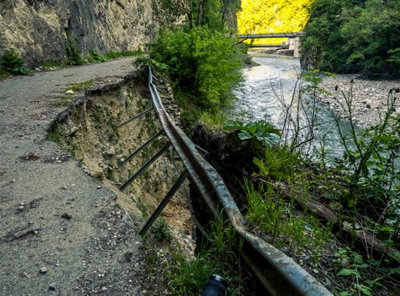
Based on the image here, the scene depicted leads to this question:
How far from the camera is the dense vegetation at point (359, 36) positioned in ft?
71.1

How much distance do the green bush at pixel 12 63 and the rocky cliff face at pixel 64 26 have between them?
210 millimetres

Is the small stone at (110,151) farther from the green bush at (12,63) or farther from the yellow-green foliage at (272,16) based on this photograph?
the yellow-green foliage at (272,16)

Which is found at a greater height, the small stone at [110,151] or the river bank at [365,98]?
the small stone at [110,151]

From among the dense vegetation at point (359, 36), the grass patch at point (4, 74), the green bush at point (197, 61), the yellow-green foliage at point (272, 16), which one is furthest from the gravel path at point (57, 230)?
the yellow-green foliage at point (272, 16)

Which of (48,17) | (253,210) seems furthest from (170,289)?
(48,17)

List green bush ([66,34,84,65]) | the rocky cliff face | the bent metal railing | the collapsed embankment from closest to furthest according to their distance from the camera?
1. the bent metal railing
2. the collapsed embankment
3. the rocky cliff face
4. green bush ([66,34,84,65])

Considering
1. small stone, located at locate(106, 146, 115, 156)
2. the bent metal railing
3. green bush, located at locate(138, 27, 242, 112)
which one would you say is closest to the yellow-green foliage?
green bush, located at locate(138, 27, 242, 112)

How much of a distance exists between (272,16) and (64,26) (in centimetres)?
5202

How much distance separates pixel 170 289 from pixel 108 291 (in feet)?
1.12

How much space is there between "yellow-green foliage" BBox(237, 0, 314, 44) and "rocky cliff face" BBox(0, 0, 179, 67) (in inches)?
1281

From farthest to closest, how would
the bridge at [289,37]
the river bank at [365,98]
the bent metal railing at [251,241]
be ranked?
the bridge at [289,37]
the river bank at [365,98]
the bent metal railing at [251,241]

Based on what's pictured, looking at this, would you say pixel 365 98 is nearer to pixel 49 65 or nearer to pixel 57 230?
pixel 49 65

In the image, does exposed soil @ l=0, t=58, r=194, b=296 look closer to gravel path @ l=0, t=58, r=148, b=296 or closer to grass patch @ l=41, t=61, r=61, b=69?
gravel path @ l=0, t=58, r=148, b=296

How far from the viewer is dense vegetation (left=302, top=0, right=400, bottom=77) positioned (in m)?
21.7
